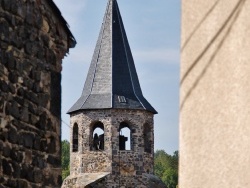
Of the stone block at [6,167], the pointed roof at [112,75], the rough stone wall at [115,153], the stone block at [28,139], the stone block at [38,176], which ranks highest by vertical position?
the pointed roof at [112,75]

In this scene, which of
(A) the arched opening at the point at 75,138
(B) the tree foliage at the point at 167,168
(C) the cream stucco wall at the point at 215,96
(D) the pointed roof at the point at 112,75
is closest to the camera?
(C) the cream stucco wall at the point at 215,96

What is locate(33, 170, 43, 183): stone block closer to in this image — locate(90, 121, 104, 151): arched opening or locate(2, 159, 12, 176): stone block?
locate(2, 159, 12, 176): stone block

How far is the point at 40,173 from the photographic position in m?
6.95

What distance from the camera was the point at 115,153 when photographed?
33.0 metres

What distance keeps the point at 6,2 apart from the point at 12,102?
0.89 meters

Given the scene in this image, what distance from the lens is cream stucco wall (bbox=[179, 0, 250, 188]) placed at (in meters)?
2.24

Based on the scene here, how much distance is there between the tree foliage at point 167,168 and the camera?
74500 millimetres

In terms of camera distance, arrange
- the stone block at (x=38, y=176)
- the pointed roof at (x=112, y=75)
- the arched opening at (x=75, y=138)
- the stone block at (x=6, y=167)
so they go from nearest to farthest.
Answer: the stone block at (x=6, y=167) → the stone block at (x=38, y=176) → the pointed roof at (x=112, y=75) → the arched opening at (x=75, y=138)

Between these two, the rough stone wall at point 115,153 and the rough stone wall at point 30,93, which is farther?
the rough stone wall at point 115,153

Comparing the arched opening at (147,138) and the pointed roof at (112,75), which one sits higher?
the pointed roof at (112,75)

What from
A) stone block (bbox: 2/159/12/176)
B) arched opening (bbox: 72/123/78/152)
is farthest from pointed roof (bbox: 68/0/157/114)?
stone block (bbox: 2/159/12/176)

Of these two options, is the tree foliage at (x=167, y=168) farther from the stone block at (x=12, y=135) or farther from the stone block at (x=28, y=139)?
the stone block at (x=12, y=135)

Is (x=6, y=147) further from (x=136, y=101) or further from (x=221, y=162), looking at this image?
(x=136, y=101)

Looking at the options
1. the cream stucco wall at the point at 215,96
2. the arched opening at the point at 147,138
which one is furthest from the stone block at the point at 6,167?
the arched opening at the point at 147,138
